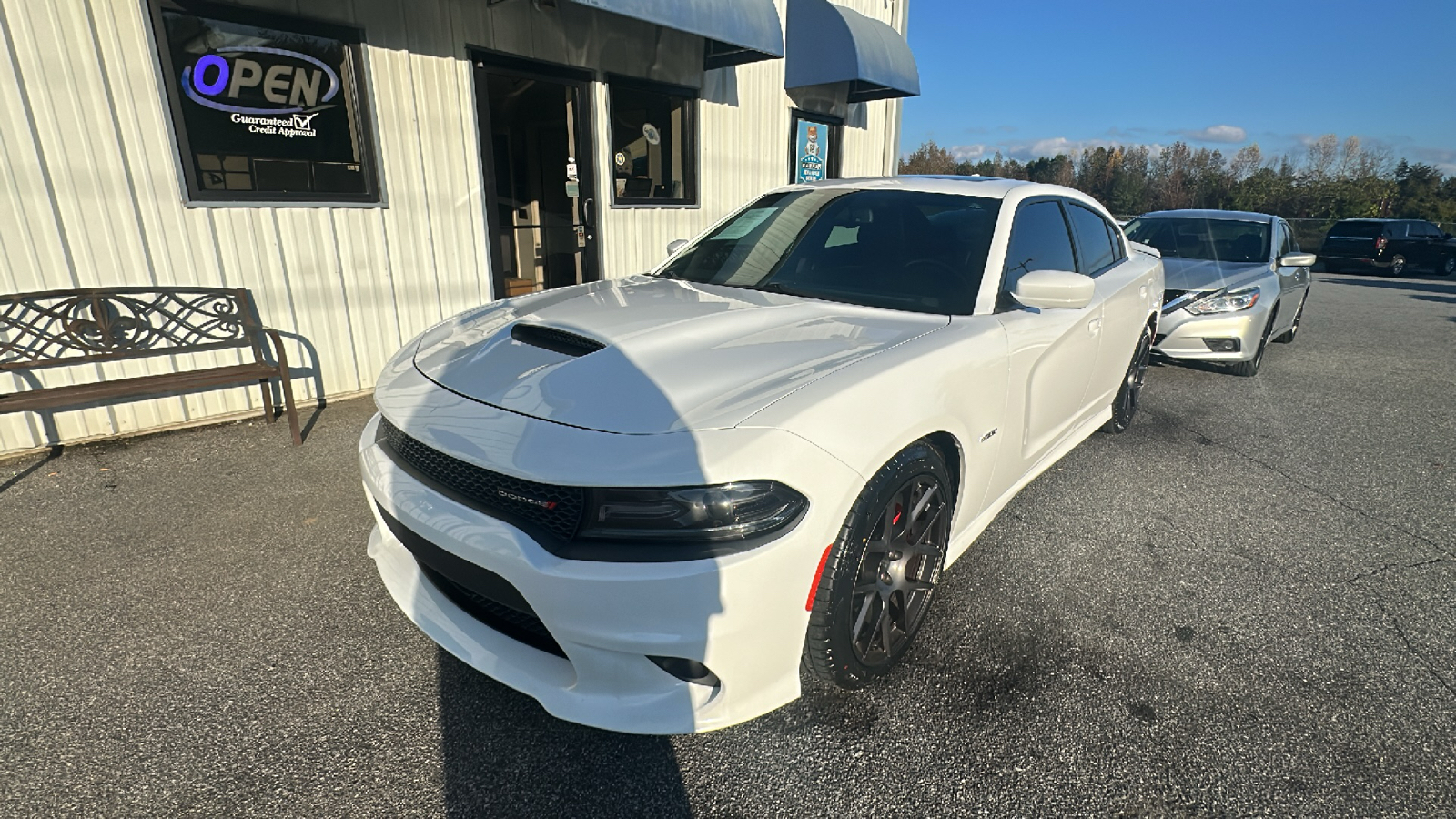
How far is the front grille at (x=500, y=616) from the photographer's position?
1.81 meters

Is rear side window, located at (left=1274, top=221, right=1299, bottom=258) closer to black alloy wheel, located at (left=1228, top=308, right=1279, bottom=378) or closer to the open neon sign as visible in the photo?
black alloy wheel, located at (left=1228, top=308, right=1279, bottom=378)

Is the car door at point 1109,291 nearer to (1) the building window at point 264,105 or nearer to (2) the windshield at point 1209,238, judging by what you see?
(2) the windshield at point 1209,238

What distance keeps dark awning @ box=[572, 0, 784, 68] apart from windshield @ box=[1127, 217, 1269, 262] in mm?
4373

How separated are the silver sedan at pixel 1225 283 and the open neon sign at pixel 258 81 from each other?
6.76 meters

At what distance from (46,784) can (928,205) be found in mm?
3473

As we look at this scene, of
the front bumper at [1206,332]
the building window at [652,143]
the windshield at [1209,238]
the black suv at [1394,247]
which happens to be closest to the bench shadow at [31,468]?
the building window at [652,143]

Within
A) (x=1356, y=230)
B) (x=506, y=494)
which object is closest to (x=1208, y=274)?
(x=506, y=494)

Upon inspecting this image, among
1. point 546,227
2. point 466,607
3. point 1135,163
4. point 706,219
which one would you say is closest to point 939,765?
point 466,607

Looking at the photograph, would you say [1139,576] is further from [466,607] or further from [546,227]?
[546,227]

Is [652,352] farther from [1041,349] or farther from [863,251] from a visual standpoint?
[1041,349]

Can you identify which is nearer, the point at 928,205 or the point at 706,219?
the point at 928,205

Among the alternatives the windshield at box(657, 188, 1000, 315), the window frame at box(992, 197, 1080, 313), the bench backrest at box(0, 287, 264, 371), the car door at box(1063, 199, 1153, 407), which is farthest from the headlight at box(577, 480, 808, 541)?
the bench backrest at box(0, 287, 264, 371)

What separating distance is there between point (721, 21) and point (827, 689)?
5.66 metres

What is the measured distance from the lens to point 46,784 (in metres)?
1.79
